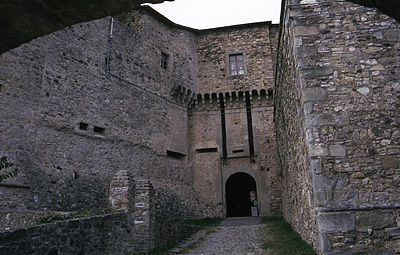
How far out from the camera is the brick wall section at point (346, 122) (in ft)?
15.6

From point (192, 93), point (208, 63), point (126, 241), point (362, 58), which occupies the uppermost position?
point (208, 63)

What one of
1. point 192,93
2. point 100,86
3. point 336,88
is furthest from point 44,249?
point 192,93

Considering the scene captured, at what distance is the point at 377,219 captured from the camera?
4.73 meters

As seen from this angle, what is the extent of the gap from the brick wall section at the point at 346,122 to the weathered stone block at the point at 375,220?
0.01 meters

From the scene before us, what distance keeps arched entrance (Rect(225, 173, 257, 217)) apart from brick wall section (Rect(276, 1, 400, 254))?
40.9 ft

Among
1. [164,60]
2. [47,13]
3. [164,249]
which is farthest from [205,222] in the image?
[47,13]

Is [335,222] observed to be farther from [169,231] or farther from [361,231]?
[169,231]

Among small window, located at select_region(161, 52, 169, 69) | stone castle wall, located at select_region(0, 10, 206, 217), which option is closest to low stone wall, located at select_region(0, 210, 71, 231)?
stone castle wall, located at select_region(0, 10, 206, 217)

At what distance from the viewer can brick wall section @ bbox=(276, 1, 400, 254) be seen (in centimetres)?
474

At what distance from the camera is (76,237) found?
5.13 meters

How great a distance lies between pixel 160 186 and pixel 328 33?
9.65 meters

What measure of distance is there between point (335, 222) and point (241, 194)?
15164mm

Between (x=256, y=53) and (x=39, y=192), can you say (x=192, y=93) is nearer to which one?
(x=256, y=53)

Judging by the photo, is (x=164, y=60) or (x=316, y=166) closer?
(x=316, y=166)
